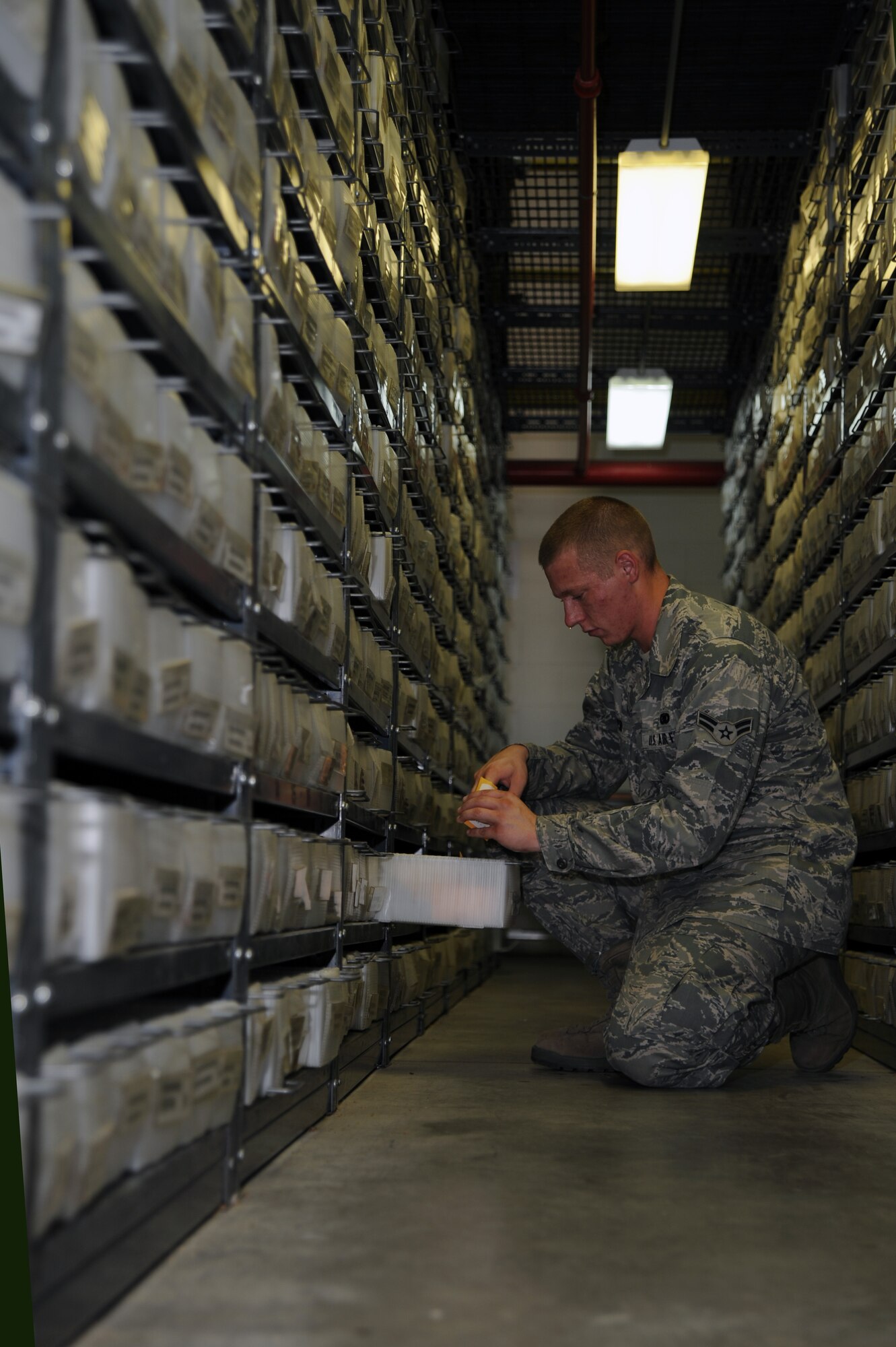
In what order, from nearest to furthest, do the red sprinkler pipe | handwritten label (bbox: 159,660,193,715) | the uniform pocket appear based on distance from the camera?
handwritten label (bbox: 159,660,193,715), the uniform pocket, the red sprinkler pipe

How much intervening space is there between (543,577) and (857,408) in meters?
5.07

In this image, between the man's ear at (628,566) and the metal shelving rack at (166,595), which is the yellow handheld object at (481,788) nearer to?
the metal shelving rack at (166,595)

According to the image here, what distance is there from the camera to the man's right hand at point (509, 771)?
371 cm

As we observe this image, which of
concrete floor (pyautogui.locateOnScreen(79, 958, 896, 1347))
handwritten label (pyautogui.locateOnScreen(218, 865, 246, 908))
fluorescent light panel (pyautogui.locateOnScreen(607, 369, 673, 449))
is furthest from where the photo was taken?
fluorescent light panel (pyautogui.locateOnScreen(607, 369, 673, 449))

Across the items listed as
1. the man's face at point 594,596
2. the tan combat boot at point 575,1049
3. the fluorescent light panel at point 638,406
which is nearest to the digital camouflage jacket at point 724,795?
the man's face at point 594,596

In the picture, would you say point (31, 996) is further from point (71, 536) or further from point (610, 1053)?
point (610, 1053)

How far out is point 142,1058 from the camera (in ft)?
4.73

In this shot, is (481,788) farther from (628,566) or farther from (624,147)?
(624,147)

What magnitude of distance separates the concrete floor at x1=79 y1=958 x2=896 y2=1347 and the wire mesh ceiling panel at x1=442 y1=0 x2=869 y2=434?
13.3 ft

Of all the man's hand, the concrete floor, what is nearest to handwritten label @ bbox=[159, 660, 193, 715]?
the concrete floor

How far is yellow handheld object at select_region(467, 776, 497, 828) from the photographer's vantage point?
3133 millimetres

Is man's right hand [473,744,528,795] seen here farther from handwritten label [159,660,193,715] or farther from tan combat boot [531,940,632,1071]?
handwritten label [159,660,193,715]

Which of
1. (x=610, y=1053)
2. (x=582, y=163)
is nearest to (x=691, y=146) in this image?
(x=582, y=163)

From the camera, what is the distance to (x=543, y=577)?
360 inches
